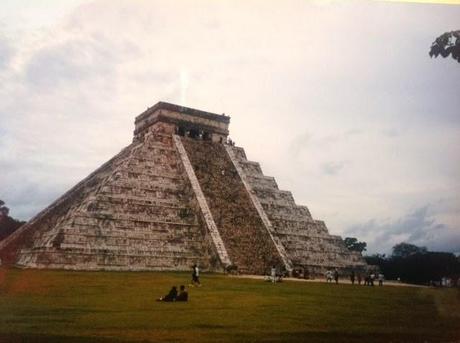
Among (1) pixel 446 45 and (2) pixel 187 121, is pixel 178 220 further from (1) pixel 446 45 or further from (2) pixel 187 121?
(1) pixel 446 45

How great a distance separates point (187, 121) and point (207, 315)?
17703mm

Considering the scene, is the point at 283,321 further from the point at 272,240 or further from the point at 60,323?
the point at 272,240

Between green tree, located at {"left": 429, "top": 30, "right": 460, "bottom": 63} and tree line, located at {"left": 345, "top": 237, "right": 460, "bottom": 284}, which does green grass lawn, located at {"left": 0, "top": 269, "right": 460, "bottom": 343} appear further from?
green tree, located at {"left": 429, "top": 30, "right": 460, "bottom": 63}

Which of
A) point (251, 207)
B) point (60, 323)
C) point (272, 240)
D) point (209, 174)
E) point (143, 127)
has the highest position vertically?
point (143, 127)

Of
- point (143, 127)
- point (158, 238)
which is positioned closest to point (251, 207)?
point (158, 238)

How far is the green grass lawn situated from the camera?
613 centimetres

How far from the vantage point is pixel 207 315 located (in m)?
7.42

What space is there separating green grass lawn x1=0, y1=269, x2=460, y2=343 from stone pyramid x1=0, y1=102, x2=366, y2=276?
3928mm

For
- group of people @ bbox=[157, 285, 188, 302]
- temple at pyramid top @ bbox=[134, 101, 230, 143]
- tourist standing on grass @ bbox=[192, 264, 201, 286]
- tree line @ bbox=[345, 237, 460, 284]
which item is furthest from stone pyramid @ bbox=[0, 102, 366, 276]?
group of people @ bbox=[157, 285, 188, 302]

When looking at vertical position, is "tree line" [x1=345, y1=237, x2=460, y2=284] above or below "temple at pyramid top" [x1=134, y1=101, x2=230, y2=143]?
below

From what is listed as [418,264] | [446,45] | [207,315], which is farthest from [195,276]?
[418,264]

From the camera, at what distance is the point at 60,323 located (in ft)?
20.9

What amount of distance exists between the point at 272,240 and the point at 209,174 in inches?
163

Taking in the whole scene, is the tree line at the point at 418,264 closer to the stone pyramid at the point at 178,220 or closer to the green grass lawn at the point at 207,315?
the green grass lawn at the point at 207,315
